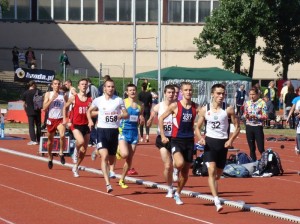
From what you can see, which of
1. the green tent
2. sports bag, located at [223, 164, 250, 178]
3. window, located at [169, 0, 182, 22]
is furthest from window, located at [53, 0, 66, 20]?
sports bag, located at [223, 164, 250, 178]

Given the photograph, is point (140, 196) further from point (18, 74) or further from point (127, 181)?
point (18, 74)

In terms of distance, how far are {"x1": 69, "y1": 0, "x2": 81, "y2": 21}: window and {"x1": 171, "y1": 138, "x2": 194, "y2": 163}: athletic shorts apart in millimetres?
54698

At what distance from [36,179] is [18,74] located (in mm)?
24531

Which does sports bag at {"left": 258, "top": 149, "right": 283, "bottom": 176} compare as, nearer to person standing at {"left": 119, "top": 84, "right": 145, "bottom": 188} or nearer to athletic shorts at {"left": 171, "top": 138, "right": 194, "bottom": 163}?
person standing at {"left": 119, "top": 84, "right": 145, "bottom": 188}

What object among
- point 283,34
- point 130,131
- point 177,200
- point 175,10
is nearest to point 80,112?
point 130,131

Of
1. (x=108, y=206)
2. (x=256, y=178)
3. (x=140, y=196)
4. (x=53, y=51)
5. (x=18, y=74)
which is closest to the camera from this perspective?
(x=108, y=206)

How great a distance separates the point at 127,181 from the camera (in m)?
19.5

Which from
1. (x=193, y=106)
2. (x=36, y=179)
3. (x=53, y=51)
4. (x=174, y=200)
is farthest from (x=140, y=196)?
(x=53, y=51)

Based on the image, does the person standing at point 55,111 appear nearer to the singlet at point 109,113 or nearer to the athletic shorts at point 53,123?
the athletic shorts at point 53,123

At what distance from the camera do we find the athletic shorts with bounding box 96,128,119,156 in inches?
694

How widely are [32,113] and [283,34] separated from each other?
115ft

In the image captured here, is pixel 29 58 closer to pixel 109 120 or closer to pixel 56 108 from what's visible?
pixel 56 108

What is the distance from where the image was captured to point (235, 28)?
5972 centimetres

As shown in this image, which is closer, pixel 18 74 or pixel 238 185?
pixel 238 185
